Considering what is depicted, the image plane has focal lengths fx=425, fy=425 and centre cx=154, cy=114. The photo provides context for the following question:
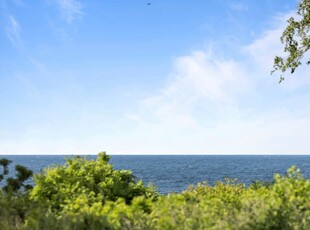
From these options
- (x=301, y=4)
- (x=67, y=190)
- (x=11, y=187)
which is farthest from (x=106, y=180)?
(x=301, y=4)

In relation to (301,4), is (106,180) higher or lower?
lower

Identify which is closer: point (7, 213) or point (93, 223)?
point (93, 223)

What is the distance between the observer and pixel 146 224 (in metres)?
9.84

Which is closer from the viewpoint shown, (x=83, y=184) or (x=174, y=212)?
(x=174, y=212)

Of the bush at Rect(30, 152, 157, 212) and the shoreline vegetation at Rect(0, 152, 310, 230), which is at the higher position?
the bush at Rect(30, 152, 157, 212)

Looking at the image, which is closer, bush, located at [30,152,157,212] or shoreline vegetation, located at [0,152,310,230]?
shoreline vegetation, located at [0,152,310,230]

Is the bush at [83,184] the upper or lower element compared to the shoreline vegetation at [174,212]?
upper

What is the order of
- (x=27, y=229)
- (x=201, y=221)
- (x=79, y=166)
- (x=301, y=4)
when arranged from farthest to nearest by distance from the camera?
(x=301, y=4) → (x=79, y=166) → (x=27, y=229) → (x=201, y=221)

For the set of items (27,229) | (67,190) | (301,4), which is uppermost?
(301,4)

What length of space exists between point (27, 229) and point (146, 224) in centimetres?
304

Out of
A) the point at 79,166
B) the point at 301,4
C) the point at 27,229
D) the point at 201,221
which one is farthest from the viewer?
the point at 301,4

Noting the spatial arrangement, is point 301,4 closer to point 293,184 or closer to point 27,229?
point 293,184

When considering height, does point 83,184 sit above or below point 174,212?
above

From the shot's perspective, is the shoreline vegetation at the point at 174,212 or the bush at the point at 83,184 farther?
the bush at the point at 83,184
